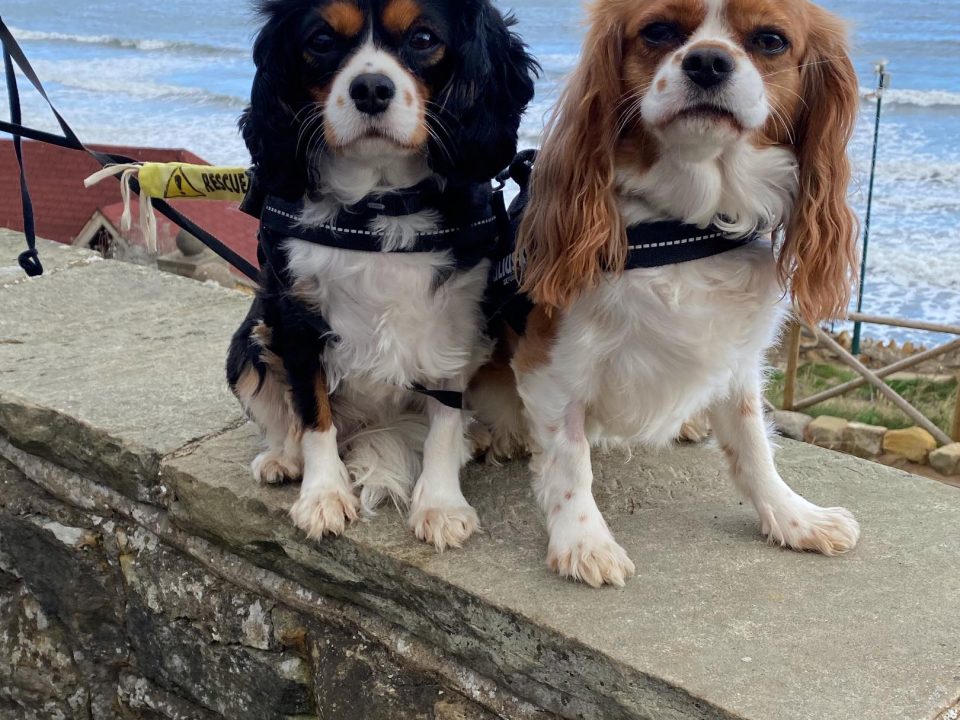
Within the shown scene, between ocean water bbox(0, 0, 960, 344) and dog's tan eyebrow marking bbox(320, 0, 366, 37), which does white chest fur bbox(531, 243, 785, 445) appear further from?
ocean water bbox(0, 0, 960, 344)

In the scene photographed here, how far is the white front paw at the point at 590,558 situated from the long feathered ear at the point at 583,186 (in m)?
0.44

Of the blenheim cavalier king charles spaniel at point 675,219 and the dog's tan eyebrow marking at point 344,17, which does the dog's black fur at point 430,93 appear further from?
the blenheim cavalier king charles spaniel at point 675,219

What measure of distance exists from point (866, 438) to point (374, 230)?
5615mm

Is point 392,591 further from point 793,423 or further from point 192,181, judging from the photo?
point 793,423

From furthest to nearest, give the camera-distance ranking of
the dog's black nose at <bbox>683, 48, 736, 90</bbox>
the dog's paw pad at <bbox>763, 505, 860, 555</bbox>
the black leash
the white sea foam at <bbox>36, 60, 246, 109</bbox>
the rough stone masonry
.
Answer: the white sea foam at <bbox>36, 60, 246, 109</bbox> → the black leash → the dog's paw pad at <bbox>763, 505, 860, 555</bbox> → the rough stone masonry → the dog's black nose at <bbox>683, 48, 736, 90</bbox>

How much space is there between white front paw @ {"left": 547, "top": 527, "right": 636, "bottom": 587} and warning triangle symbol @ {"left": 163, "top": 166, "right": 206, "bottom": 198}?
1194 millimetres

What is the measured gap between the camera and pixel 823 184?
174 centimetres

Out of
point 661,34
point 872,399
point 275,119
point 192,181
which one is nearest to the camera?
point 661,34

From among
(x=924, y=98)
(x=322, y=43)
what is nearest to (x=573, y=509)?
(x=322, y=43)

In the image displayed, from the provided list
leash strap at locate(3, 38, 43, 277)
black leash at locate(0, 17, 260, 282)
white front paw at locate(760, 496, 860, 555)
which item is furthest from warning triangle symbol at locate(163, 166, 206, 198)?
white front paw at locate(760, 496, 860, 555)

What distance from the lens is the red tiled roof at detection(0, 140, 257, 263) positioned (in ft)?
23.5

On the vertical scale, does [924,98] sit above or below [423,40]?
below

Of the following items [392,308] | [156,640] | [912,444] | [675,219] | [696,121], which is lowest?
[912,444]

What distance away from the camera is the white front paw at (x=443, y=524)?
1.97 m
